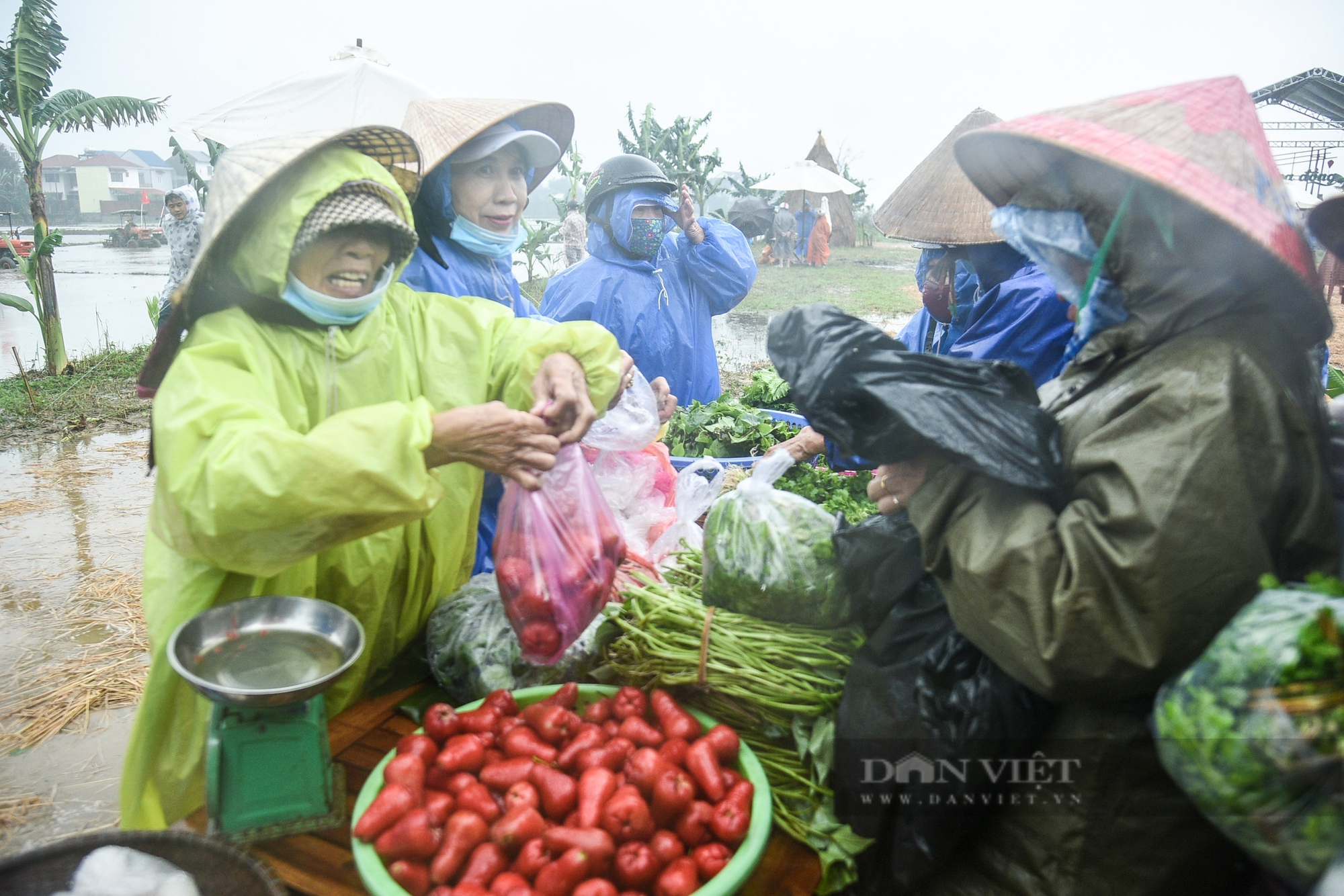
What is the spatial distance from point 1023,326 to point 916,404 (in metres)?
1.69

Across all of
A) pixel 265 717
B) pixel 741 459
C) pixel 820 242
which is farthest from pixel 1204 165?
pixel 820 242

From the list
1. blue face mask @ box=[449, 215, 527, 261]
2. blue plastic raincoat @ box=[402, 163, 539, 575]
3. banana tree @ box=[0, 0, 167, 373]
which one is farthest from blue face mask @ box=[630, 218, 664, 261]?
banana tree @ box=[0, 0, 167, 373]

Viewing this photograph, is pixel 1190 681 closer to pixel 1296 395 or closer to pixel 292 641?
pixel 1296 395

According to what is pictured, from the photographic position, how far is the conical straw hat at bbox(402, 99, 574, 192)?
287cm

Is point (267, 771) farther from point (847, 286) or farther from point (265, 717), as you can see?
point (847, 286)

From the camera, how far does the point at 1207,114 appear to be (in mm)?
1306

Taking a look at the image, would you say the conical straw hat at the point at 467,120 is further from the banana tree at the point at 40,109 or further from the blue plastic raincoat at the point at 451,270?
the banana tree at the point at 40,109

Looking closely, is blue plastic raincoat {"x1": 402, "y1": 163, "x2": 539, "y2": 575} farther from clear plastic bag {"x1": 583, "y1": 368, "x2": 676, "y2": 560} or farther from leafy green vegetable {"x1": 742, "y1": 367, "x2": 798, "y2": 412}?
leafy green vegetable {"x1": 742, "y1": 367, "x2": 798, "y2": 412}

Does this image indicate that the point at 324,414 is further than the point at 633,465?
No

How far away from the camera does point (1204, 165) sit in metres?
1.23

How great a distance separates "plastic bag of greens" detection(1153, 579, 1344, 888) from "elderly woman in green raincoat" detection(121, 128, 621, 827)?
132cm

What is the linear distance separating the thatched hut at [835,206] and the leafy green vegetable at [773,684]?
2596cm

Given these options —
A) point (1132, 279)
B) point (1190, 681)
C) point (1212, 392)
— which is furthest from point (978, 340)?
point (1190, 681)

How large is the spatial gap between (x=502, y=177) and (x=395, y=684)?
6.51ft
